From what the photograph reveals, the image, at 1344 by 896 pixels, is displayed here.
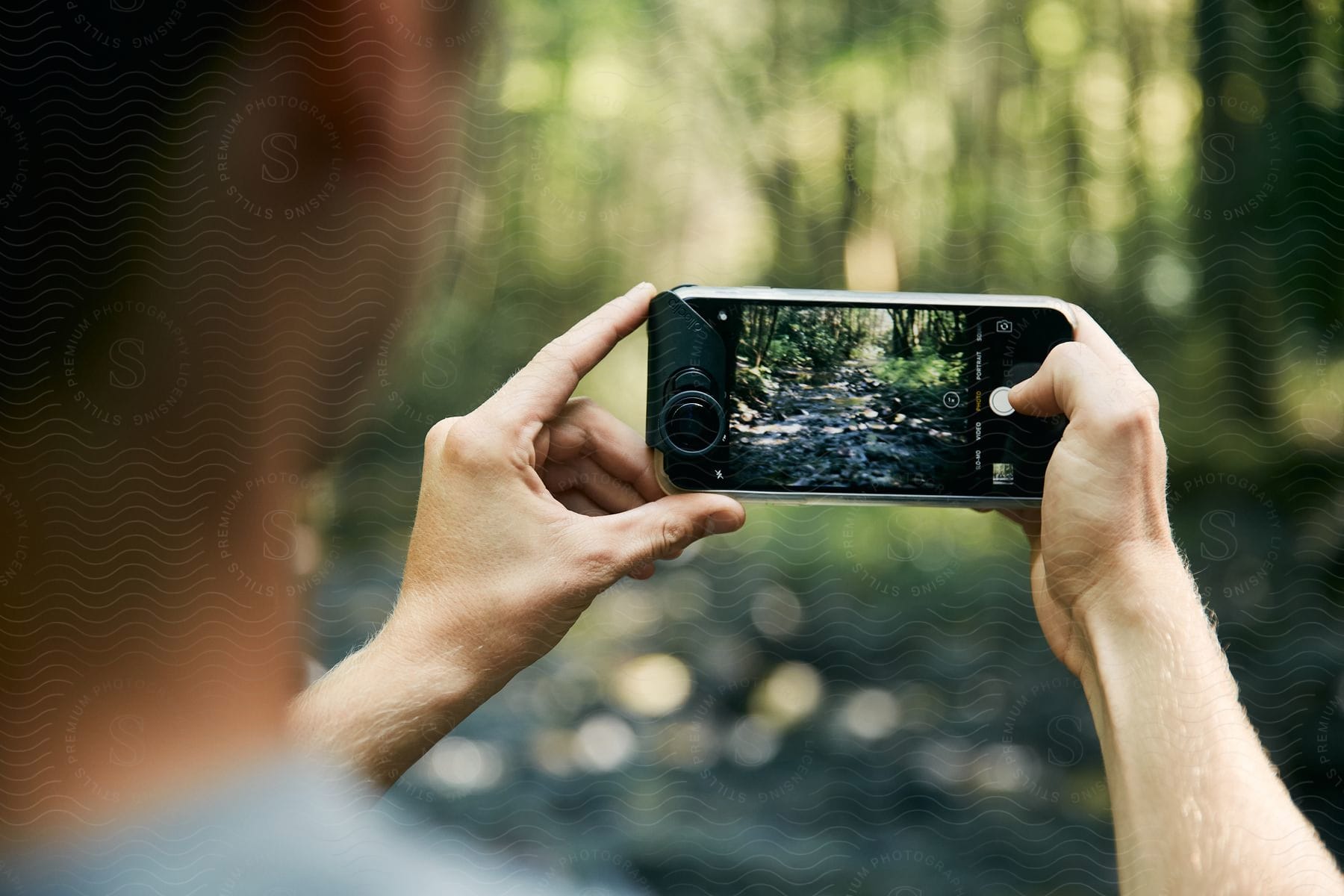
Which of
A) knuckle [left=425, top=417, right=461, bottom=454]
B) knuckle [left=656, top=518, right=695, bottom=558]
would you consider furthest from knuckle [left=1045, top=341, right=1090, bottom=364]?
knuckle [left=425, top=417, right=461, bottom=454]

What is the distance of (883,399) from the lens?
0.53m

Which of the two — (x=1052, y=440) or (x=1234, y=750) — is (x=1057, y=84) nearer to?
(x=1052, y=440)

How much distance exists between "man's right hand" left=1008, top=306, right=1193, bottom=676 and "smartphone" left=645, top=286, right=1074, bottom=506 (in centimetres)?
2

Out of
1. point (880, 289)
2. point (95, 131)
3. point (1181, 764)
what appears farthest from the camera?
point (880, 289)

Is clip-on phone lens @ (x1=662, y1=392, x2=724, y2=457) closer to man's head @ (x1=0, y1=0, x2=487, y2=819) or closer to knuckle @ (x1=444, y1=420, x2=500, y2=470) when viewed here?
knuckle @ (x1=444, y1=420, x2=500, y2=470)

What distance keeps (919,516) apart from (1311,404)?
1.45 ft

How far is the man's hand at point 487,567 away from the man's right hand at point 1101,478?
0.19 m

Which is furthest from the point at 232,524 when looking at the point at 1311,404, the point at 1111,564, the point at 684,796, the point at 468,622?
the point at 1311,404

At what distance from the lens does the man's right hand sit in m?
0.48

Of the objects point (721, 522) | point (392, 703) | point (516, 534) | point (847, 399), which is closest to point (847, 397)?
point (847, 399)

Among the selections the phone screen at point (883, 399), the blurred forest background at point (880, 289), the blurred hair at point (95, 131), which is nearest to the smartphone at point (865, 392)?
the phone screen at point (883, 399)

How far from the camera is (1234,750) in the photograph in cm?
44

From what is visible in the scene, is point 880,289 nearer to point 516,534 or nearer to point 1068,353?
point 1068,353

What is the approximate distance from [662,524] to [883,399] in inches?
6.3
